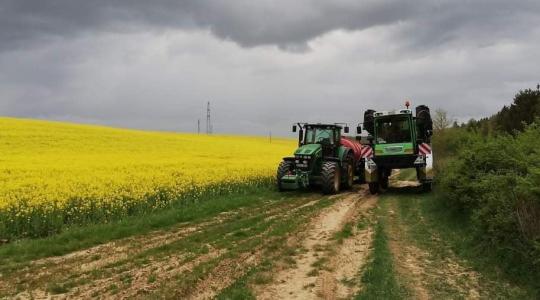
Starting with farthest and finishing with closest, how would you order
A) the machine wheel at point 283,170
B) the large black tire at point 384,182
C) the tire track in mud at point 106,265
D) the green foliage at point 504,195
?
the large black tire at point 384,182 < the machine wheel at point 283,170 < the green foliage at point 504,195 < the tire track in mud at point 106,265

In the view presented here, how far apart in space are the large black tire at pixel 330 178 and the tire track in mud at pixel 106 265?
8.24 meters

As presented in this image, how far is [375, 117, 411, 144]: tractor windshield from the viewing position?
19312 millimetres

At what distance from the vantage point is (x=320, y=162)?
20.2 m

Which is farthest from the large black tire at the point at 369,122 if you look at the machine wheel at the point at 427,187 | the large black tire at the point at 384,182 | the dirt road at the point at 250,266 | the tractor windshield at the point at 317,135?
the dirt road at the point at 250,266

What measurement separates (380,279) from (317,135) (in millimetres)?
14356

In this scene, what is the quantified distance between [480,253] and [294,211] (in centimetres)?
643

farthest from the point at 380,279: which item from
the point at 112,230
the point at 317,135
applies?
the point at 317,135

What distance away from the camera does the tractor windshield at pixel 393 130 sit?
19312 mm

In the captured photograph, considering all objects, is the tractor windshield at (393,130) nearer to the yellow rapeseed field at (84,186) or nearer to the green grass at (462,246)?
the green grass at (462,246)

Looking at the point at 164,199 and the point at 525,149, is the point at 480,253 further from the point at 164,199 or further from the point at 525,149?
the point at 164,199

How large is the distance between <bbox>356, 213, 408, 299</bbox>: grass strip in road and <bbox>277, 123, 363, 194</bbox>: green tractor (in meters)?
9.88

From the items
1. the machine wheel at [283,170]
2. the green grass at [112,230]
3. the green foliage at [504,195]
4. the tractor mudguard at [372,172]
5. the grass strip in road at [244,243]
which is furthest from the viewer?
the machine wheel at [283,170]

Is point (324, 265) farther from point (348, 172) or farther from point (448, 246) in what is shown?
point (348, 172)

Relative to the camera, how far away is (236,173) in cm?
2142
